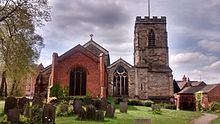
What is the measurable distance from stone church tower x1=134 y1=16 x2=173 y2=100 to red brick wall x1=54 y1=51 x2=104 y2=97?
1562cm

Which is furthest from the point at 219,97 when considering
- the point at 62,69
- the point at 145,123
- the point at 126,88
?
the point at 145,123

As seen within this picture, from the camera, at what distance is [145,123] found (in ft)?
27.0

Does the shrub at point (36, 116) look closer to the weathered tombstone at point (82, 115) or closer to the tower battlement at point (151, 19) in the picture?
the weathered tombstone at point (82, 115)

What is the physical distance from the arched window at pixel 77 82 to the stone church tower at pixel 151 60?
16.2 m

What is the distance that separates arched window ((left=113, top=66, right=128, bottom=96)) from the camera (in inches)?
2012

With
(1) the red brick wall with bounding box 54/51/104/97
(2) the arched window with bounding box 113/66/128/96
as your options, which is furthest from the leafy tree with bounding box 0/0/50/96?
(2) the arched window with bounding box 113/66/128/96

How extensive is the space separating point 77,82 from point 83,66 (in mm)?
2192

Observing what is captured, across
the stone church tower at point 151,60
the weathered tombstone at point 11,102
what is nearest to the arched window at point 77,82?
the weathered tombstone at point 11,102

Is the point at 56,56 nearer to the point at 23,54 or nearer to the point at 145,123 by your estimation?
the point at 23,54

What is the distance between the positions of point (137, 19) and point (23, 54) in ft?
130

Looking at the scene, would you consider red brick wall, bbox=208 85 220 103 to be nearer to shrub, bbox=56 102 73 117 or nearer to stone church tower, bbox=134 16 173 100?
stone church tower, bbox=134 16 173 100

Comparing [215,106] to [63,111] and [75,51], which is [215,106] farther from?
[63,111]

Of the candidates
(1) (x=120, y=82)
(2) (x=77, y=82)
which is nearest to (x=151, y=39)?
(1) (x=120, y=82)

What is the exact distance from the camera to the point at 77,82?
37156 millimetres
